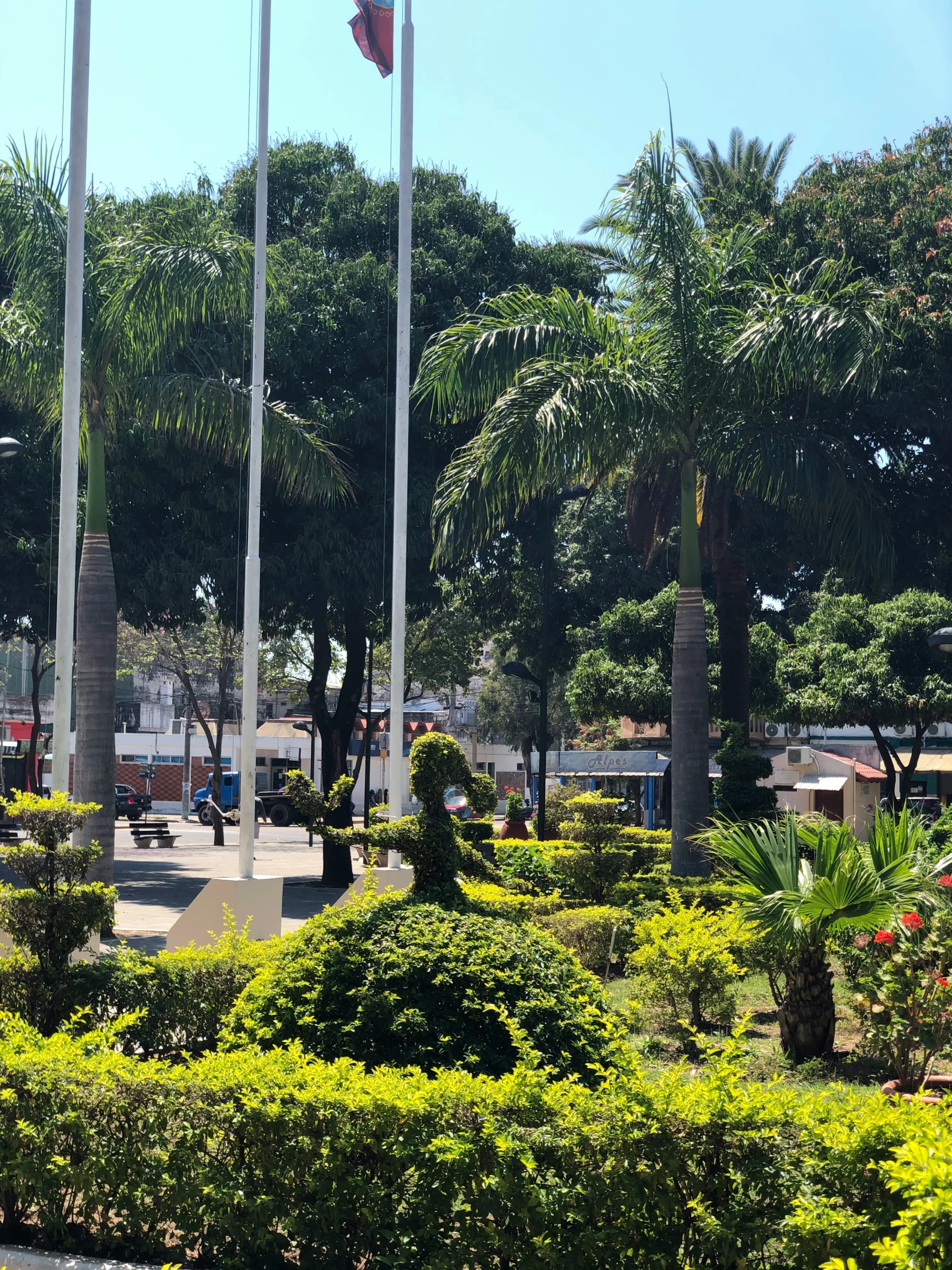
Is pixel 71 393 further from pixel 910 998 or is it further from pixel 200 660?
pixel 200 660

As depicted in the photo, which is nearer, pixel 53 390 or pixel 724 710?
pixel 53 390

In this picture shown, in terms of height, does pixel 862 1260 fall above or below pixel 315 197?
below

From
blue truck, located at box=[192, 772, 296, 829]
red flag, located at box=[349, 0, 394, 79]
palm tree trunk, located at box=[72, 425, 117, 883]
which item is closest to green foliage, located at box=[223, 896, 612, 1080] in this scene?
palm tree trunk, located at box=[72, 425, 117, 883]

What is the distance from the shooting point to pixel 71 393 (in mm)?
11734

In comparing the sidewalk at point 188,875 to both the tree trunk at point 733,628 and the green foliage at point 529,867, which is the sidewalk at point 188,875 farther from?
the tree trunk at point 733,628

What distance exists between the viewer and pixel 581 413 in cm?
1360

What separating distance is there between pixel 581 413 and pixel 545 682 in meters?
9.52

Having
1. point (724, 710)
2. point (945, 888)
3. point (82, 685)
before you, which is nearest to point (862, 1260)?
point (945, 888)

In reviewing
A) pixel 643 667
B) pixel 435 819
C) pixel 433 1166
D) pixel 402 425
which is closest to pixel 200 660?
pixel 643 667

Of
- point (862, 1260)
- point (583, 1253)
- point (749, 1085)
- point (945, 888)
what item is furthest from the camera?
point (945, 888)

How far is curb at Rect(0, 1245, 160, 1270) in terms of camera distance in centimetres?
455

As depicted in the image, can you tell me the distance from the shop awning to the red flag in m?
19.8

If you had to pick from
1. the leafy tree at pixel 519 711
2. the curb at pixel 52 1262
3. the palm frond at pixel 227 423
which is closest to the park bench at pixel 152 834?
the palm frond at pixel 227 423

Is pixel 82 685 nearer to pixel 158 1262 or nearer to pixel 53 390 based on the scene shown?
pixel 53 390
